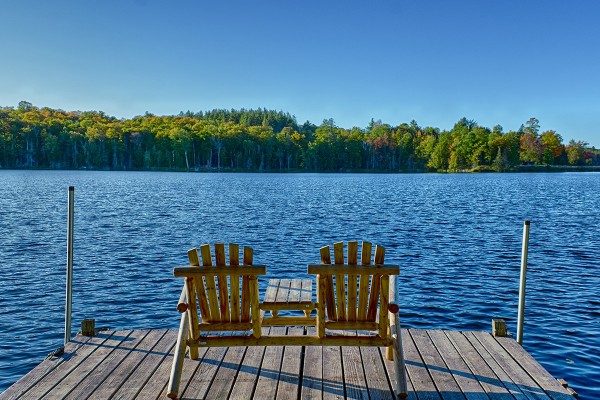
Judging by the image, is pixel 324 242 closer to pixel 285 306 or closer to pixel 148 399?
pixel 285 306

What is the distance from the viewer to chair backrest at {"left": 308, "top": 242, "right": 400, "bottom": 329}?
460 cm

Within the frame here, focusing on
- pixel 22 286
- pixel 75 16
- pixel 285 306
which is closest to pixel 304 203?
pixel 22 286

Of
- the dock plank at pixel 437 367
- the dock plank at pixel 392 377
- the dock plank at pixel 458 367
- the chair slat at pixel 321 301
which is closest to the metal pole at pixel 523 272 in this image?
the dock plank at pixel 458 367

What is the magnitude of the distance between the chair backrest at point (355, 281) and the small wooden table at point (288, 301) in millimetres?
549

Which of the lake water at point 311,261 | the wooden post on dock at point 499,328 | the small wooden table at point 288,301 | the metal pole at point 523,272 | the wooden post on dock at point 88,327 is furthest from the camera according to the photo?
the lake water at point 311,261

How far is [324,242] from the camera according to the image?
20.7m

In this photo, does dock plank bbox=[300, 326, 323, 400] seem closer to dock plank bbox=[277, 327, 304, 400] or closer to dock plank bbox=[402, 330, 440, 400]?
dock plank bbox=[277, 327, 304, 400]

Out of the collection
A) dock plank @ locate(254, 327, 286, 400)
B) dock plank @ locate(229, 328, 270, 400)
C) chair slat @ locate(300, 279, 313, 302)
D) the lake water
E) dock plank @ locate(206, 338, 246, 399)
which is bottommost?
the lake water

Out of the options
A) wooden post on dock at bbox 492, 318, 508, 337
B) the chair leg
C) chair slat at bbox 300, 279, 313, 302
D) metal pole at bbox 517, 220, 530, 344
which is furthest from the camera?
chair slat at bbox 300, 279, 313, 302

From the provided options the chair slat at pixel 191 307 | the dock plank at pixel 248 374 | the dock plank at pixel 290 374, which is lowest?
the dock plank at pixel 248 374

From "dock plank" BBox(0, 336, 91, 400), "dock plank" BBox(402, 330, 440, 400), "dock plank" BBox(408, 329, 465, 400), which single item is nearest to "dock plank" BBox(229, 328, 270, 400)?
"dock plank" BBox(402, 330, 440, 400)

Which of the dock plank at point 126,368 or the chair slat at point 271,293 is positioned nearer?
the dock plank at point 126,368

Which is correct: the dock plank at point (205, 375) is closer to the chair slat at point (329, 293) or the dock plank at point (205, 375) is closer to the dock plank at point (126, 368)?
the dock plank at point (126, 368)

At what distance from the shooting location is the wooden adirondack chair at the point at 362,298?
4.61 m
